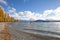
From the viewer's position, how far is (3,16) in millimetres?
49031

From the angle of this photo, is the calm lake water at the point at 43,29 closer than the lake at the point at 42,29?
No

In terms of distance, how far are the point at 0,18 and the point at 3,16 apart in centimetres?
204

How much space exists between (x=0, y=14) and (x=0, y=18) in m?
1.72

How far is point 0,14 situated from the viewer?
4809cm

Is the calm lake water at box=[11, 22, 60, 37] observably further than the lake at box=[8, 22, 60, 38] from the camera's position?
Yes

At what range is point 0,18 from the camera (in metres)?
47.3

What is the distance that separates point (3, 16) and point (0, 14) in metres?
1.51
